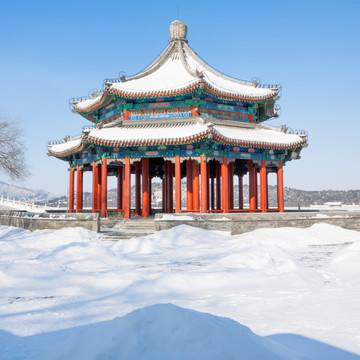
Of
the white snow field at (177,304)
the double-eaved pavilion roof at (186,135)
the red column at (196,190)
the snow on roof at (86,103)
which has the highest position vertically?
the snow on roof at (86,103)

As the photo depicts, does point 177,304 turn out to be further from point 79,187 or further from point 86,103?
point 86,103

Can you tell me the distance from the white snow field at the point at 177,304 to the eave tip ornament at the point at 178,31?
61.8 feet

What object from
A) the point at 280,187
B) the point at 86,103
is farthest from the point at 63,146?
the point at 280,187

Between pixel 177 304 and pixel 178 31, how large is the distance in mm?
24084

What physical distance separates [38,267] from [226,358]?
668 centimetres

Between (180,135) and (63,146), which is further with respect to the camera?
(63,146)

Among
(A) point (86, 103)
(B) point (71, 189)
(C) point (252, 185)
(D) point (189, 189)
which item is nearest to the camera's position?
(D) point (189, 189)

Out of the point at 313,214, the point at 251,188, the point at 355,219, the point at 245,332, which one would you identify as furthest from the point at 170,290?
the point at 251,188

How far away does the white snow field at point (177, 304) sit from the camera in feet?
10.6

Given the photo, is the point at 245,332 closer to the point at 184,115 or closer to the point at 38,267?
the point at 38,267

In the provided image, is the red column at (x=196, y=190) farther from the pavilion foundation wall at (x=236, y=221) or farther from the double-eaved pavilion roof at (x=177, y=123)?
the pavilion foundation wall at (x=236, y=221)

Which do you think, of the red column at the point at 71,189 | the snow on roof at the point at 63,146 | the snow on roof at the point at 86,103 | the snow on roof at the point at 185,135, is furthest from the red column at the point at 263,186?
the red column at the point at 71,189

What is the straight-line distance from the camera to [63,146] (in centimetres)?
2339

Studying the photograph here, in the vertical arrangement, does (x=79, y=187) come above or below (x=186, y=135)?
below
